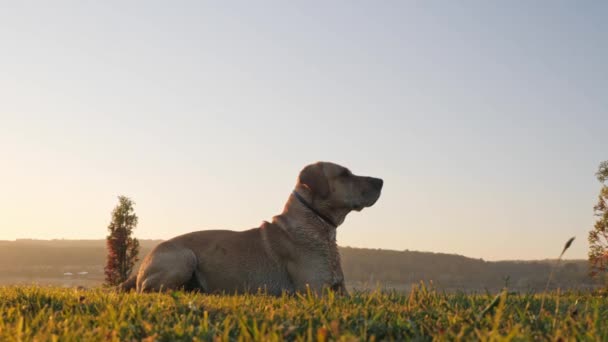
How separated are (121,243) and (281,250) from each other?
29.4 feet

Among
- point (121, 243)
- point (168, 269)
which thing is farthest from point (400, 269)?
point (168, 269)

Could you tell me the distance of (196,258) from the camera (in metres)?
9.60

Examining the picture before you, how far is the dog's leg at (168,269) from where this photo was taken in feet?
30.8

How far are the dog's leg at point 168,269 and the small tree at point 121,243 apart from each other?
808cm

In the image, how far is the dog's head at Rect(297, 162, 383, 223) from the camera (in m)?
9.92

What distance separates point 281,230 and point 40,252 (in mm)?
57503

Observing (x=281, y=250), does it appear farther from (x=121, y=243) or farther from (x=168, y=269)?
(x=121, y=243)

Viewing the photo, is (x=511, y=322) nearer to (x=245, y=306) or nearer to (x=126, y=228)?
(x=245, y=306)

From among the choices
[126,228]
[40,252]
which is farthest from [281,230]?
[40,252]

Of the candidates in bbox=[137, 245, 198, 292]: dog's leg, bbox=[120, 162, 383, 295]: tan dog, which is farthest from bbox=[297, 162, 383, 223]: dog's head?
bbox=[137, 245, 198, 292]: dog's leg

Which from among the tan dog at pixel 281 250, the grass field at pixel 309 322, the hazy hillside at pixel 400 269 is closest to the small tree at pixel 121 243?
the tan dog at pixel 281 250

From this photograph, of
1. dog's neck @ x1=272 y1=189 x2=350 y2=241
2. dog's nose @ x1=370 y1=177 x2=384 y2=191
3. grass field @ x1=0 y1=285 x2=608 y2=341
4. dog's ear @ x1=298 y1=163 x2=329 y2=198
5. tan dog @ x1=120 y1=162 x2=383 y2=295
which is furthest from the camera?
dog's nose @ x1=370 y1=177 x2=384 y2=191

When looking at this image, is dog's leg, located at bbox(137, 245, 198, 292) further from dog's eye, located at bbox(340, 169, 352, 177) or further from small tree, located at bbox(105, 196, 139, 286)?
small tree, located at bbox(105, 196, 139, 286)

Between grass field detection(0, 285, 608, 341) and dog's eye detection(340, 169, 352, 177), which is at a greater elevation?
dog's eye detection(340, 169, 352, 177)
